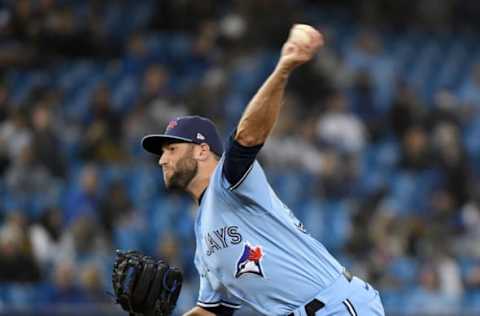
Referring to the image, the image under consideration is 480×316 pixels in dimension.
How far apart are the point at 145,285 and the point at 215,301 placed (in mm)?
565

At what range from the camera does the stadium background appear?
33.7 feet

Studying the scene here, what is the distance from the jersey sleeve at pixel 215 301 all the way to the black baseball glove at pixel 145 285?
37 centimetres

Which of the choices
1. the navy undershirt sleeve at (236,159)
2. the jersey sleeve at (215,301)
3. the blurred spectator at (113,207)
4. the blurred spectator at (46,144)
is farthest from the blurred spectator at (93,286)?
the navy undershirt sleeve at (236,159)

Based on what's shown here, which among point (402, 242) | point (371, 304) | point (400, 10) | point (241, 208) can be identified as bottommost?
point (371, 304)

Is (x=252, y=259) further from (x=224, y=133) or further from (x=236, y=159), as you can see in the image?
(x=224, y=133)

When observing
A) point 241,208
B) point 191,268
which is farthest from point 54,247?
point 241,208

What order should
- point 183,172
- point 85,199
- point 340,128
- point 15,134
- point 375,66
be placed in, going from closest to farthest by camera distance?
point 183,172 < point 85,199 < point 15,134 < point 340,128 < point 375,66

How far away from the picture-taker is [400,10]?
1592 centimetres

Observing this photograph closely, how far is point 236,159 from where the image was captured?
14.9 ft

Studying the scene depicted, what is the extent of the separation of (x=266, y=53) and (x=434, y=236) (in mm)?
3715

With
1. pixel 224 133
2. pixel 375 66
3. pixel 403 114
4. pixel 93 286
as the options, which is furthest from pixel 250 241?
pixel 375 66

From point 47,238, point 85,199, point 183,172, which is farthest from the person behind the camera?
point 85,199

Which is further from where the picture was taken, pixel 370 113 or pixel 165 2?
pixel 165 2

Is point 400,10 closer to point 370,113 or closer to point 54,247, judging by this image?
point 370,113
